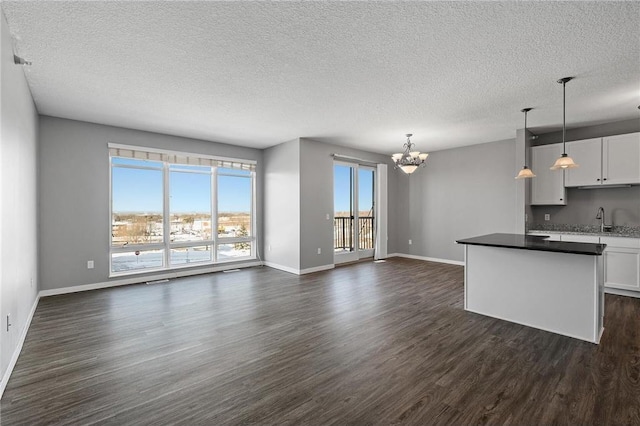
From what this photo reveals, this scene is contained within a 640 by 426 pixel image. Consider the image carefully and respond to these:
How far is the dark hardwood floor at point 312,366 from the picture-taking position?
75.0 inches

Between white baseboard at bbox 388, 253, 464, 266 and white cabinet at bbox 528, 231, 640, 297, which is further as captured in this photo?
white baseboard at bbox 388, 253, 464, 266

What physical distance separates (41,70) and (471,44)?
160 inches

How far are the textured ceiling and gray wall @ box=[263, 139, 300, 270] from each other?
1.42 m

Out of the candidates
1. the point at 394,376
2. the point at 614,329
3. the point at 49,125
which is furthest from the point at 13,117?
the point at 614,329

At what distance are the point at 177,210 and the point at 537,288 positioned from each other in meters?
5.70

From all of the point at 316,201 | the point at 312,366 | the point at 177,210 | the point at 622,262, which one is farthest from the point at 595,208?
the point at 177,210

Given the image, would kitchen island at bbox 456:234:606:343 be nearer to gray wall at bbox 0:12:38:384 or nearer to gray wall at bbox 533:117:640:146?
gray wall at bbox 533:117:640:146

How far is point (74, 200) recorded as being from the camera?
467 cm

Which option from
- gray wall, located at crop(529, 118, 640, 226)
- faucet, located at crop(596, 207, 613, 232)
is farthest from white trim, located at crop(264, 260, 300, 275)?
faucet, located at crop(596, 207, 613, 232)

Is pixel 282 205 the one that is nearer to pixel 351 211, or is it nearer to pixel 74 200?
pixel 351 211

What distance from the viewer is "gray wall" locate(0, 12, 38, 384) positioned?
7.14 ft

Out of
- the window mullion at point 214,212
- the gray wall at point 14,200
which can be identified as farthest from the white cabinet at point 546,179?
the gray wall at point 14,200

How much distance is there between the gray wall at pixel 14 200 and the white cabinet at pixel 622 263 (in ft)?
22.7

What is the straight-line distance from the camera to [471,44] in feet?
8.37
